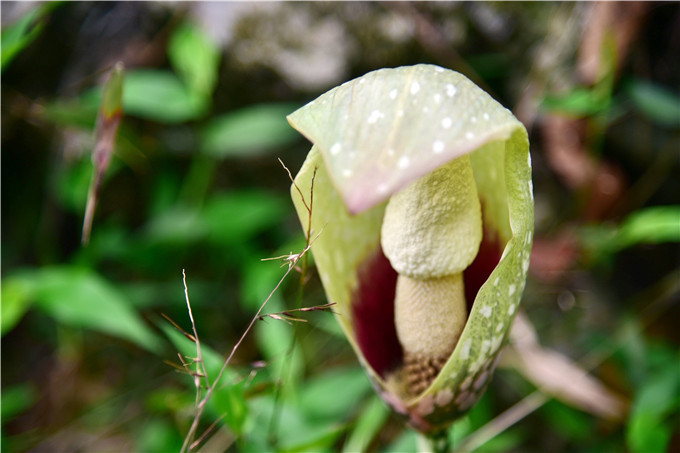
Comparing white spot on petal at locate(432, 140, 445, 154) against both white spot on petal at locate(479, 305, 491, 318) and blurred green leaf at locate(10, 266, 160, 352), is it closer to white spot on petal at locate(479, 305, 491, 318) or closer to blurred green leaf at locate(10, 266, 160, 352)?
white spot on petal at locate(479, 305, 491, 318)

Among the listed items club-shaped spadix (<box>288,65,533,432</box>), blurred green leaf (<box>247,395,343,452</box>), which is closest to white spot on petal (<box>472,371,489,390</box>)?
club-shaped spadix (<box>288,65,533,432</box>)

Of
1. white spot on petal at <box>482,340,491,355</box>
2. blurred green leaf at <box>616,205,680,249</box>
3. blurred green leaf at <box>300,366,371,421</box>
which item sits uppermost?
white spot on petal at <box>482,340,491,355</box>

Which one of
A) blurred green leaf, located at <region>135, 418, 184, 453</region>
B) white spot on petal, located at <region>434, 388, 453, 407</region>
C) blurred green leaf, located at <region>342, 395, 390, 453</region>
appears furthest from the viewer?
blurred green leaf, located at <region>135, 418, 184, 453</region>

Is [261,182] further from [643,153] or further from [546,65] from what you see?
[643,153]

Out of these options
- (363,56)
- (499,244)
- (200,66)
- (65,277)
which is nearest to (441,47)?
(363,56)

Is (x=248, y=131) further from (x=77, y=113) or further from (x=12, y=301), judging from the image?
(x=12, y=301)

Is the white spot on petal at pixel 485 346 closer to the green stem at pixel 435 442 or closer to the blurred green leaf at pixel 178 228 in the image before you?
the green stem at pixel 435 442
